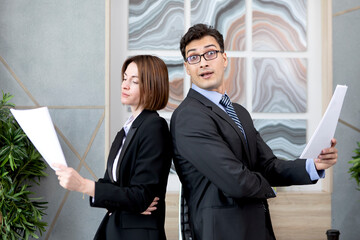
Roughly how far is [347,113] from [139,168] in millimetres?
2580

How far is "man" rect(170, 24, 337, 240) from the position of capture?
57.8 inches

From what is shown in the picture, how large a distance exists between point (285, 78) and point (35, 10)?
91.0 inches

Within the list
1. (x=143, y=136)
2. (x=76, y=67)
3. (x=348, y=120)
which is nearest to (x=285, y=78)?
(x=348, y=120)

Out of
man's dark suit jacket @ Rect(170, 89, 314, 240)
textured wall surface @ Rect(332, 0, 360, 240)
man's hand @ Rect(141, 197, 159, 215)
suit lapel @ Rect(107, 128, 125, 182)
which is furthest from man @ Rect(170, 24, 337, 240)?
textured wall surface @ Rect(332, 0, 360, 240)

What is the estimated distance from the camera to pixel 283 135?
375 cm

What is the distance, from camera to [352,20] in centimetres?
364

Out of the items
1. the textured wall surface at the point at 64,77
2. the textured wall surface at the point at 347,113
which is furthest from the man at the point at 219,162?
the textured wall surface at the point at 347,113

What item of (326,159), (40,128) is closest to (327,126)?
(326,159)

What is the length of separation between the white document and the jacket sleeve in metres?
0.59

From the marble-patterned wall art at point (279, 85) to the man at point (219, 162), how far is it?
6.50ft

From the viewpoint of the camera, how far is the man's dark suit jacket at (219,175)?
146 centimetres

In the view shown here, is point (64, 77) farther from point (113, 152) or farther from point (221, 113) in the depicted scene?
point (221, 113)

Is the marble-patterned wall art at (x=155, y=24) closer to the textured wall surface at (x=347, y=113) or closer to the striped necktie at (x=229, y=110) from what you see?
the textured wall surface at (x=347, y=113)

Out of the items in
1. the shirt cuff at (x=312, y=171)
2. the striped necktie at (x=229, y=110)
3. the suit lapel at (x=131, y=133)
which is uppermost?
the striped necktie at (x=229, y=110)
